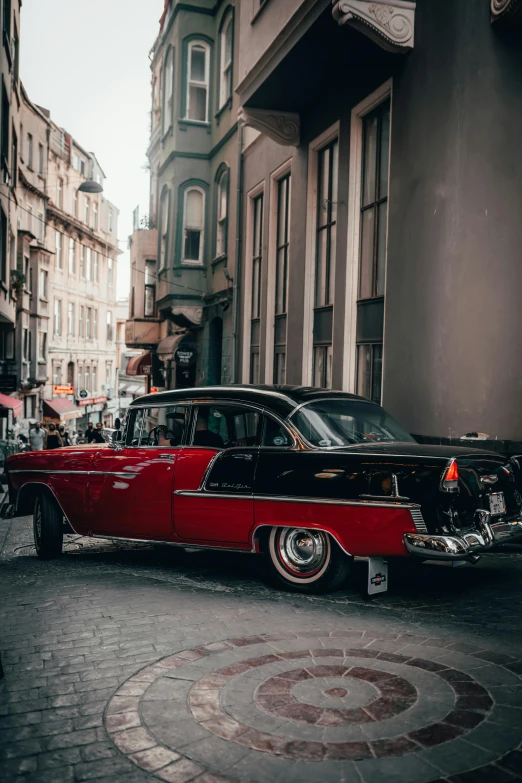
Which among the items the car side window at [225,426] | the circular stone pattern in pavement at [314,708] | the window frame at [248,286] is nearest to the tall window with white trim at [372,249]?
the car side window at [225,426]

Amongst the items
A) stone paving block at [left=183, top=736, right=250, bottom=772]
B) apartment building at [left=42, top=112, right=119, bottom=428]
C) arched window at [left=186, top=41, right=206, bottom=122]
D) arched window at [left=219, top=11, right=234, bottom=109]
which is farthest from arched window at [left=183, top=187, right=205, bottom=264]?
stone paving block at [left=183, top=736, right=250, bottom=772]

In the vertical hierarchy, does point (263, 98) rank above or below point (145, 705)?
above

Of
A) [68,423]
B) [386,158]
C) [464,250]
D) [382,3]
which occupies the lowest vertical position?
[68,423]

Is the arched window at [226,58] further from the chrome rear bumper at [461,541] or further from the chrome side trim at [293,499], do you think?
the chrome rear bumper at [461,541]

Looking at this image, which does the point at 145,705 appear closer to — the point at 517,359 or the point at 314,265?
the point at 517,359

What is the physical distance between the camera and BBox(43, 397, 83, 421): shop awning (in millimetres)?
44812

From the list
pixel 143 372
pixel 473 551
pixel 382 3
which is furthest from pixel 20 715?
pixel 143 372

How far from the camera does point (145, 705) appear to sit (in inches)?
178

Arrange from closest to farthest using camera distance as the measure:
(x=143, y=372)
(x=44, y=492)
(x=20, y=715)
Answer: (x=20, y=715)
(x=44, y=492)
(x=143, y=372)

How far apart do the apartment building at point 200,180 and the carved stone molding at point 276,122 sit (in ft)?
17.4

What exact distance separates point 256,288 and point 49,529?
1232 centimetres

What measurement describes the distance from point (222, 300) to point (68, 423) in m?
32.7

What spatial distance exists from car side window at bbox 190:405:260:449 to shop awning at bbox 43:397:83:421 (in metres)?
38.2

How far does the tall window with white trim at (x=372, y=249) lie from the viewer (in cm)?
1295
